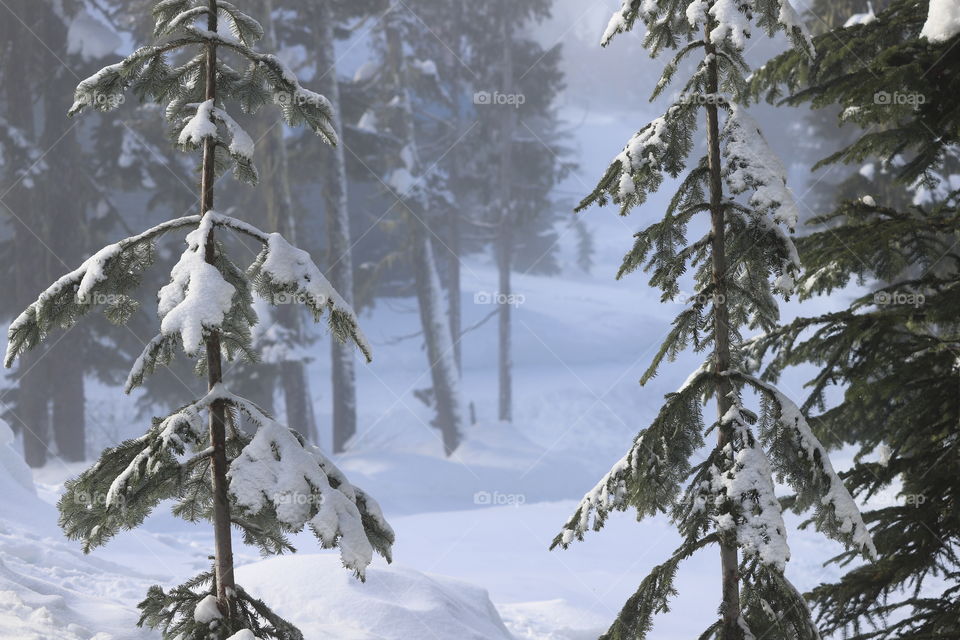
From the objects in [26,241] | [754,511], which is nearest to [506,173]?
[26,241]

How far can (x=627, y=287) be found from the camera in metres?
49.4

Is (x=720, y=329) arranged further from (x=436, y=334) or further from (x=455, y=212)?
(x=455, y=212)

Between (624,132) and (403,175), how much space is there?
4584 centimetres

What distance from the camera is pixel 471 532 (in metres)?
18.2

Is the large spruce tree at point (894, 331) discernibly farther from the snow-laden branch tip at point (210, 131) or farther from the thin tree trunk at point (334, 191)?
the thin tree trunk at point (334, 191)

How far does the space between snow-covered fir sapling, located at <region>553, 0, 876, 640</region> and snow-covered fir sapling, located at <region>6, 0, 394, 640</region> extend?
155 cm

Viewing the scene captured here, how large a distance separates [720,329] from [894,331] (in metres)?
2.14

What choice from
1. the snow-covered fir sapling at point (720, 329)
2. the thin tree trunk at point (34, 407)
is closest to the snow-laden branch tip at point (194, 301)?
the snow-covered fir sapling at point (720, 329)

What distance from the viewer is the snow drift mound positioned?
8164mm

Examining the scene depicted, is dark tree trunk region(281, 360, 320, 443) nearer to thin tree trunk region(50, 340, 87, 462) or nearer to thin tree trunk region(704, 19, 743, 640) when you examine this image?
thin tree trunk region(50, 340, 87, 462)

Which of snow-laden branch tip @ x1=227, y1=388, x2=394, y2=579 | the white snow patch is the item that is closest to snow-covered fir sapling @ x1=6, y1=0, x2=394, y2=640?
snow-laden branch tip @ x1=227, y1=388, x2=394, y2=579

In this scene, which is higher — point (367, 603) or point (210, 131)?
point (210, 131)

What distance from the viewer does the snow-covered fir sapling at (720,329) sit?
4.61 meters

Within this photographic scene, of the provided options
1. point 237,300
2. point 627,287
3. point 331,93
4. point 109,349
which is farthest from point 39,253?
point 627,287
